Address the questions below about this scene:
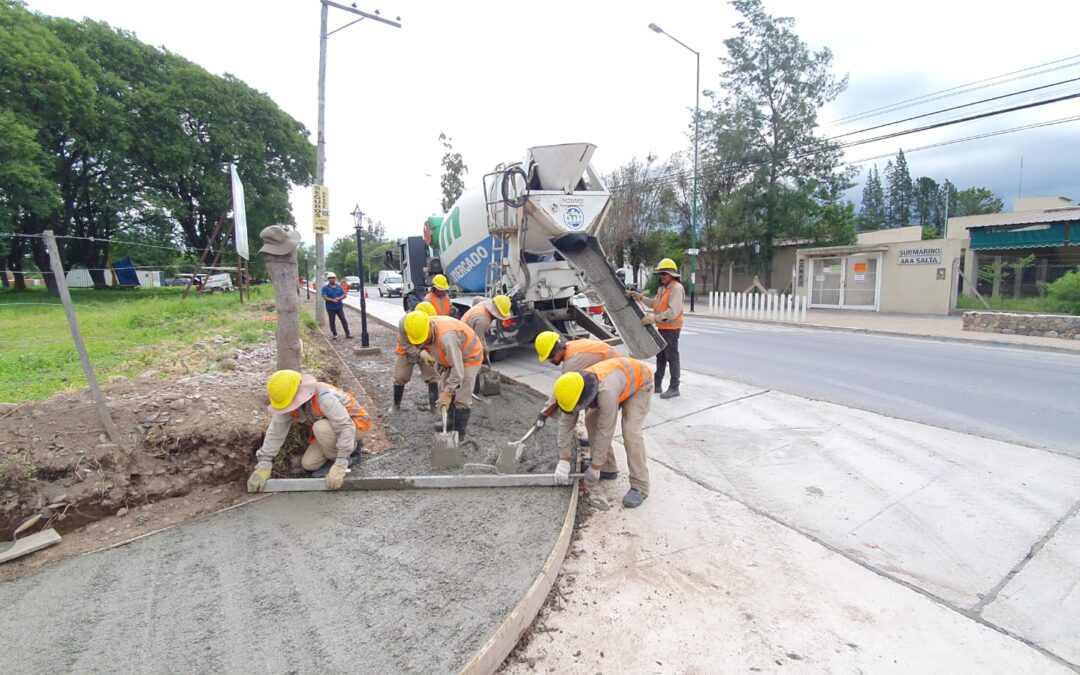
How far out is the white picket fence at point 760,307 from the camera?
48.9ft

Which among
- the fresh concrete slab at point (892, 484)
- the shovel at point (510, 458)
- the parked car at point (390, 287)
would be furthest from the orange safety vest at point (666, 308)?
the parked car at point (390, 287)

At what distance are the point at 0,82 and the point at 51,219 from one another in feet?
20.9

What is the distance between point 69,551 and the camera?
9.93ft

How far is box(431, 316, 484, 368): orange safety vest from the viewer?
4531 millimetres

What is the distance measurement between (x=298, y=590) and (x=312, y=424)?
160 centimetres


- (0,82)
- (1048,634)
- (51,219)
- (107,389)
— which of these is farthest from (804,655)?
(51,219)

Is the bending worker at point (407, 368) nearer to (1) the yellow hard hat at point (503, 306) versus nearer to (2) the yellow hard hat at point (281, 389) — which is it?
(1) the yellow hard hat at point (503, 306)

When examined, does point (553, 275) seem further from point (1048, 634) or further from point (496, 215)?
point (1048, 634)

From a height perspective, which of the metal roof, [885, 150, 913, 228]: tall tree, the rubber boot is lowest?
the rubber boot

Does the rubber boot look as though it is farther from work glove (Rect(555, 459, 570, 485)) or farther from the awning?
the awning

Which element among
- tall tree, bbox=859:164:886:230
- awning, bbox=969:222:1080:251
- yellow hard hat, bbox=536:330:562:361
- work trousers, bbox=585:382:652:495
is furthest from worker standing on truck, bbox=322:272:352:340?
tall tree, bbox=859:164:886:230

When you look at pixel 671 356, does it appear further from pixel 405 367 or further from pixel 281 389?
pixel 281 389

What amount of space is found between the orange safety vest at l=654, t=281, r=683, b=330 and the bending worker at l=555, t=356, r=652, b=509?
2.51 meters

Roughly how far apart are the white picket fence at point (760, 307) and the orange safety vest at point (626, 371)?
13.1 metres
